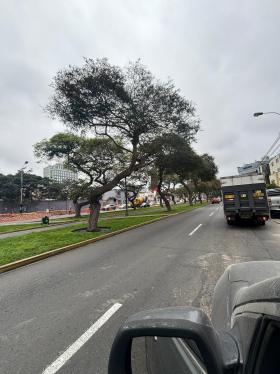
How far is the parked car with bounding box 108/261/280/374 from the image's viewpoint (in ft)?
3.12

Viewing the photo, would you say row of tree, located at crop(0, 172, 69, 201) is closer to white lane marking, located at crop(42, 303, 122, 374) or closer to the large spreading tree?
the large spreading tree

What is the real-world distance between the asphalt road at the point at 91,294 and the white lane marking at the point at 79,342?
0.04ft

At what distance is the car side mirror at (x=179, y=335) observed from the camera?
0.99 metres

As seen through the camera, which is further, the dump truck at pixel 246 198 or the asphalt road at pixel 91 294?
the dump truck at pixel 246 198

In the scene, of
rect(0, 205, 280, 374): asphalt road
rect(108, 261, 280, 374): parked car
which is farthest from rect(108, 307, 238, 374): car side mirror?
rect(0, 205, 280, 374): asphalt road

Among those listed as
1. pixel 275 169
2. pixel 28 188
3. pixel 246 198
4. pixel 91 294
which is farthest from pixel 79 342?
pixel 28 188

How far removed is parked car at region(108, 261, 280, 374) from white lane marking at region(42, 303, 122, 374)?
2037mm

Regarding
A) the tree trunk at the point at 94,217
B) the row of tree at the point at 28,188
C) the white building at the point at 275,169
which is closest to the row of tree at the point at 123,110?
the tree trunk at the point at 94,217

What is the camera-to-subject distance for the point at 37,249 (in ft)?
32.3

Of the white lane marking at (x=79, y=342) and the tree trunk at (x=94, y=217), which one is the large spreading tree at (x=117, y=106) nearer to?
the tree trunk at (x=94, y=217)

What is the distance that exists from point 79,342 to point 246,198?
12.7m

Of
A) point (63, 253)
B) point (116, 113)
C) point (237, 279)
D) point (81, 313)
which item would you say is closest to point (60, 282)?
point (81, 313)

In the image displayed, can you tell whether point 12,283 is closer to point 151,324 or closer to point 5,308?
point 5,308

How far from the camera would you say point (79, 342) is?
3299 millimetres
